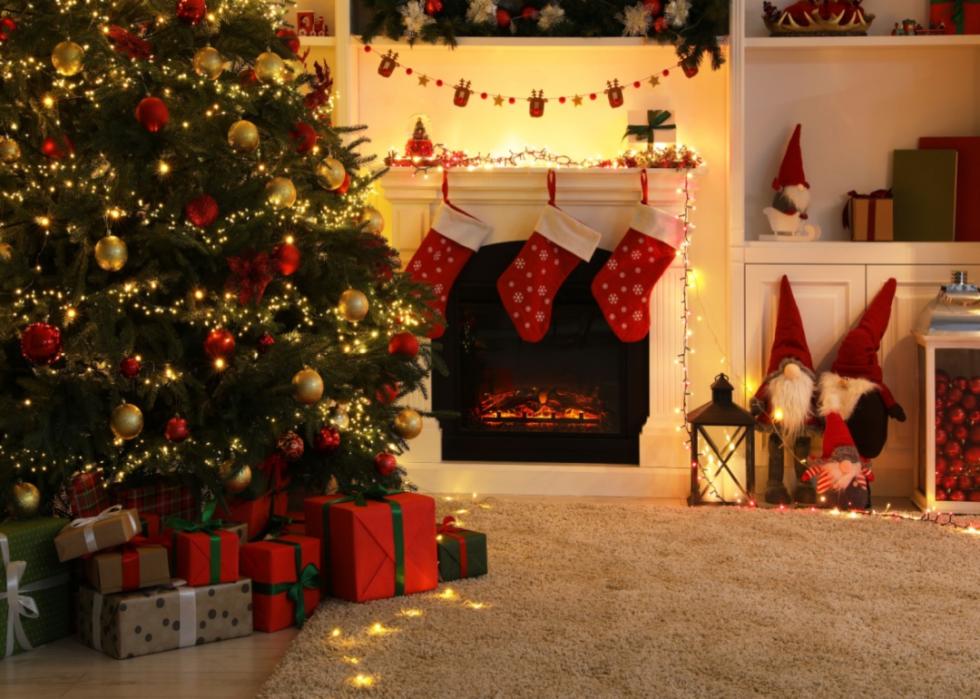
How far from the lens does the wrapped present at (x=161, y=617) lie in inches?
113

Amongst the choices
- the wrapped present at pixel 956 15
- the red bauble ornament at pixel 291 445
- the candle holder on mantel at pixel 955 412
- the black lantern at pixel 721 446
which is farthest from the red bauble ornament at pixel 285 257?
the wrapped present at pixel 956 15

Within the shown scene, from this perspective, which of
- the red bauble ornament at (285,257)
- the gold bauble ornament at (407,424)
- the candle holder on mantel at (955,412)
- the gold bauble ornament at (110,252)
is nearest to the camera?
the gold bauble ornament at (110,252)

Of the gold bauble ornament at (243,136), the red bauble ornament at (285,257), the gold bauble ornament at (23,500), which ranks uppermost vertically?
the gold bauble ornament at (243,136)

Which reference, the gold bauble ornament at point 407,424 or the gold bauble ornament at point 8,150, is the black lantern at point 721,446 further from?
the gold bauble ornament at point 8,150

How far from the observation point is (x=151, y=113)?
119 inches

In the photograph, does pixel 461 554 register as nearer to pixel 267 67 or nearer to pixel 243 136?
pixel 243 136

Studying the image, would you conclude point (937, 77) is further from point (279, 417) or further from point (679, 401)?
point (279, 417)

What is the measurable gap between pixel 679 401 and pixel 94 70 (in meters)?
2.49

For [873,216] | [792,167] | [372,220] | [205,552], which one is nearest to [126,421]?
[205,552]

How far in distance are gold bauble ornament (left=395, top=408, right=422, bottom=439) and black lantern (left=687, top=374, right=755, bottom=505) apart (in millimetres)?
1205

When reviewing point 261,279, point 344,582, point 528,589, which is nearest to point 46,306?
point 261,279

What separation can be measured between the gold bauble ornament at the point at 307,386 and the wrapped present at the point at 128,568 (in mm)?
500

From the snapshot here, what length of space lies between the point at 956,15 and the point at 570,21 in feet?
4.66

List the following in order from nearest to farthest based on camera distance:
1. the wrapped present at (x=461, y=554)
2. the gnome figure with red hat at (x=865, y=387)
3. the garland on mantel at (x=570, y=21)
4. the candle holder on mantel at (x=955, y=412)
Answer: the wrapped present at (x=461, y=554) < the candle holder on mantel at (x=955, y=412) < the gnome figure with red hat at (x=865, y=387) < the garland on mantel at (x=570, y=21)
